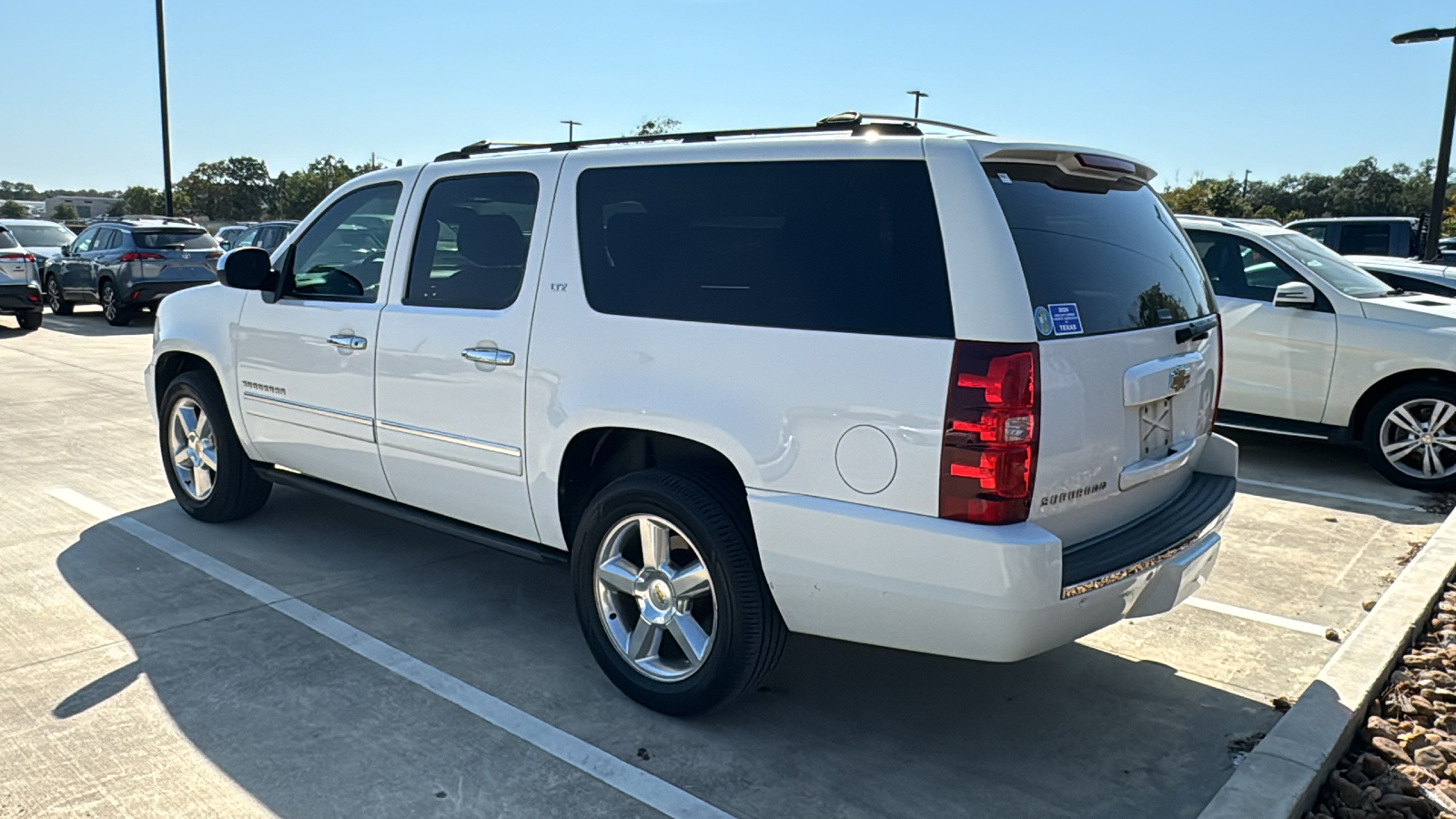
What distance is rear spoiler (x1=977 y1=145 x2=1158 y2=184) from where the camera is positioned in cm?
325

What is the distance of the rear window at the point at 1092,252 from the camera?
3.17 metres

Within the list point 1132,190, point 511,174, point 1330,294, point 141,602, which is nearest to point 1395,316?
point 1330,294

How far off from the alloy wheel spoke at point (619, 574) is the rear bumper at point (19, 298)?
16010mm

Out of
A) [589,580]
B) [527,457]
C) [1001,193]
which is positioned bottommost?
[589,580]

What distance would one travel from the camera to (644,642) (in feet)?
12.4

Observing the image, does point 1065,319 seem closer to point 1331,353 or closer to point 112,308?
point 1331,353

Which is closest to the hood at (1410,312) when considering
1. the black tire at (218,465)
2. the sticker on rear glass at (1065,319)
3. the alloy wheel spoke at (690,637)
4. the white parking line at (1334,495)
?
the white parking line at (1334,495)

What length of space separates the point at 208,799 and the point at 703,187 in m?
2.38

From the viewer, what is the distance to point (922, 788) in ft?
10.9

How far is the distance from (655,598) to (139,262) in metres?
16.5

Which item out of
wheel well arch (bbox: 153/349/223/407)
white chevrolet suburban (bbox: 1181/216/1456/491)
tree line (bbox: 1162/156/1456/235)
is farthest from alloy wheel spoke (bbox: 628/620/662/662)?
tree line (bbox: 1162/156/1456/235)

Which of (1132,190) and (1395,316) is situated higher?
(1132,190)

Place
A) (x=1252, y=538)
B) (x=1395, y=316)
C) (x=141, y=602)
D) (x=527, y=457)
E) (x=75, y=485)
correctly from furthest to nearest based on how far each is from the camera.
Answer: (x=1395, y=316) → (x=75, y=485) → (x=1252, y=538) → (x=141, y=602) → (x=527, y=457)

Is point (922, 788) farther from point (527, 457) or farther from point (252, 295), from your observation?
point (252, 295)
